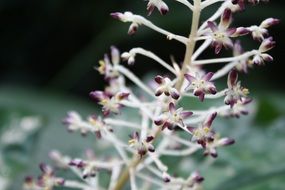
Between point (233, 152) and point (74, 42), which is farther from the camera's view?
point (74, 42)

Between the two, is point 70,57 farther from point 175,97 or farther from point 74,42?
point 175,97

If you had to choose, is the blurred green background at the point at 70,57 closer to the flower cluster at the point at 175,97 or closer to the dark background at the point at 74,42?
the dark background at the point at 74,42

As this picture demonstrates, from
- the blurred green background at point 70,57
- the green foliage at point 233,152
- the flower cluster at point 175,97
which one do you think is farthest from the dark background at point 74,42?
the flower cluster at point 175,97

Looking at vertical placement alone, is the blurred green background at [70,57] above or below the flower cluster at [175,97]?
above

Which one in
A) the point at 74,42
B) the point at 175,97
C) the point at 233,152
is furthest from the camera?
the point at 74,42

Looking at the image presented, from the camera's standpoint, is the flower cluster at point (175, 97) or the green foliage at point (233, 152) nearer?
the flower cluster at point (175, 97)

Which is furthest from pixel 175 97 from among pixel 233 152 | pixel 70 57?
pixel 70 57

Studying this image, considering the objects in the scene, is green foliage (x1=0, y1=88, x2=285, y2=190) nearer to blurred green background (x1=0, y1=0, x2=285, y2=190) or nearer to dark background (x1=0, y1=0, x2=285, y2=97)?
blurred green background (x1=0, y1=0, x2=285, y2=190)

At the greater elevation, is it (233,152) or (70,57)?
(70,57)
